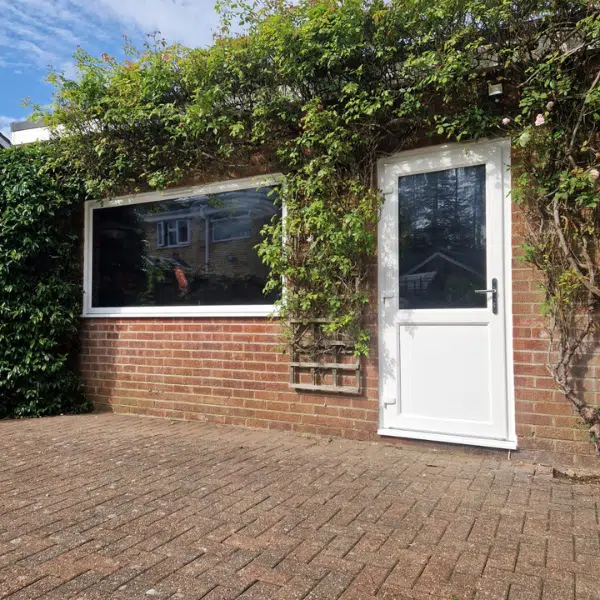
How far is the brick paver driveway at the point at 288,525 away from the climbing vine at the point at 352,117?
3.60 ft

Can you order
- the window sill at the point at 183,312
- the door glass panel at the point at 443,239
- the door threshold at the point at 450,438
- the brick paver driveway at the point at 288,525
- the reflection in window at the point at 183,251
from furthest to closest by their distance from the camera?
the reflection in window at the point at 183,251, the window sill at the point at 183,312, the door glass panel at the point at 443,239, the door threshold at the point at 450,438, the brick paver driveway at the point at 288,525

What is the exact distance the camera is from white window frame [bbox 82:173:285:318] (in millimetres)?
5082

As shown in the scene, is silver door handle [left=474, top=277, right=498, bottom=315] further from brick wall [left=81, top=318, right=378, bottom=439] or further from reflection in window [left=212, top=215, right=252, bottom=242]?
reflection in window [left=212, top=215, right=252, bottom=242]

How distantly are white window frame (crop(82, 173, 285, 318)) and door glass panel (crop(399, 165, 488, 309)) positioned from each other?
1.27 meters

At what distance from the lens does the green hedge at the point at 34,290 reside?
5691 millimetres

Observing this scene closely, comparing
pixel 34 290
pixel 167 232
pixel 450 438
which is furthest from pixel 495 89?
pixel 34 290

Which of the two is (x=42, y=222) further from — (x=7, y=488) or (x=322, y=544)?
(x=322, y=544)

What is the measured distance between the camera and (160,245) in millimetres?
5820

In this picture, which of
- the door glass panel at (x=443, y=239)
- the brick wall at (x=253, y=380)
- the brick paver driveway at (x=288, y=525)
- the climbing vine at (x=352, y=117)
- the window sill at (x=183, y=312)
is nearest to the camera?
the brick paver driveway at (x=288, y=525)

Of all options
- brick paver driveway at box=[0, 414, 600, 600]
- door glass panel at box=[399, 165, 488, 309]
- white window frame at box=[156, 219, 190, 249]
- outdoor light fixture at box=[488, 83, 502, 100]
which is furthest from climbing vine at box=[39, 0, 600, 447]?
brick paver driveway at box=[0, 414, 600, 600]

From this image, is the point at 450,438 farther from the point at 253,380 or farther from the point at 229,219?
the point at 229,219

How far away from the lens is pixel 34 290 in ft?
19.2

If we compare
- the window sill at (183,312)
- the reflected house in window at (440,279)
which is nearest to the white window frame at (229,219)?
the window sill at (183,312)

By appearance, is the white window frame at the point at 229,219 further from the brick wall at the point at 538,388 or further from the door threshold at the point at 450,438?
the brick wall at the point at 538,388
